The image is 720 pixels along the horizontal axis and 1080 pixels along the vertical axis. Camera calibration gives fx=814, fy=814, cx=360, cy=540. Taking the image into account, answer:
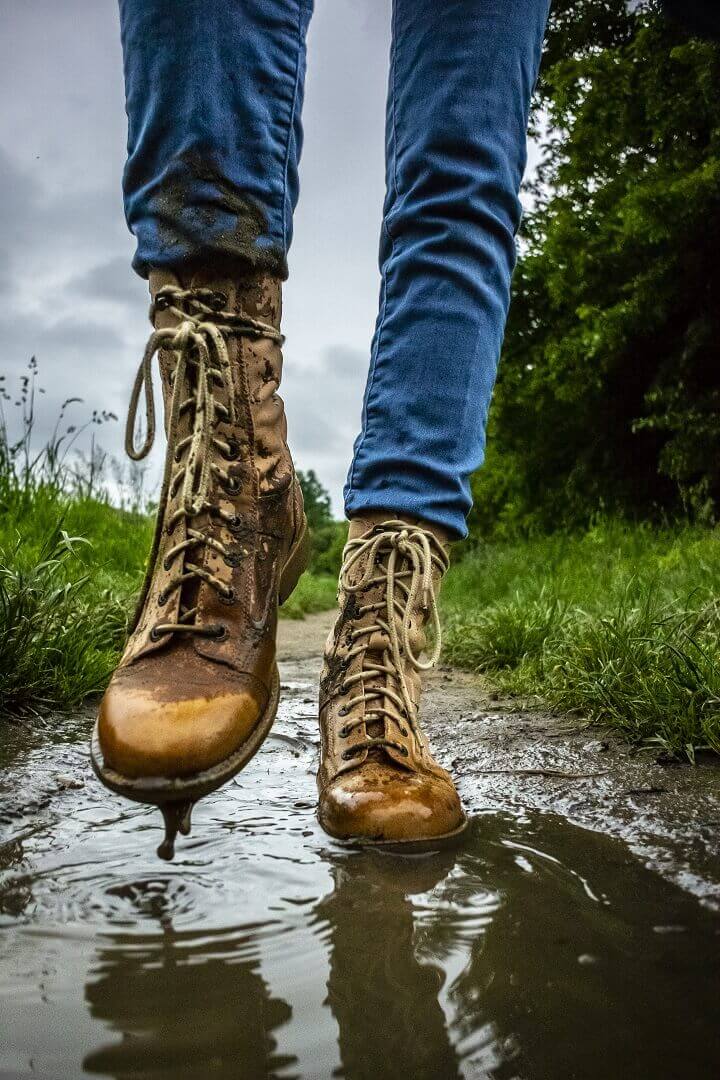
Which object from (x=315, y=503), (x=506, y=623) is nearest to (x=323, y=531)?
(x=315, y=503)

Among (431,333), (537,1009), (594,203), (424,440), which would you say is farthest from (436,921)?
(594,203)

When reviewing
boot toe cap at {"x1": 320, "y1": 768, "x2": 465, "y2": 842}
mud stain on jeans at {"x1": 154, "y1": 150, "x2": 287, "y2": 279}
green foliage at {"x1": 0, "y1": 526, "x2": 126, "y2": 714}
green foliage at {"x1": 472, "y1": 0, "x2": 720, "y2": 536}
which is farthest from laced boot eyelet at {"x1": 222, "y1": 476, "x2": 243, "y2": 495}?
green foliage at {"x1": 472, "y1": 0, "x2": 720, "y2": 536}

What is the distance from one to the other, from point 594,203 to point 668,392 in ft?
8.21

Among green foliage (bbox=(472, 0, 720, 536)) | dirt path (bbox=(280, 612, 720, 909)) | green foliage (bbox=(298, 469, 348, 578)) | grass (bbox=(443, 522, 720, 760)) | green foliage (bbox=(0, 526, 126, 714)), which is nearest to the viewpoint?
dirt path (bbox=(280, 612, 720, 909))

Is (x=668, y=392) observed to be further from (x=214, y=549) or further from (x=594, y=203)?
(x=214, y=549)

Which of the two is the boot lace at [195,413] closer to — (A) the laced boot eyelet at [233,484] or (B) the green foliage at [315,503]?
(A) the laced boot eyelet at [233,484]

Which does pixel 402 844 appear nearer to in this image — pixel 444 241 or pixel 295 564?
pixel 295 564

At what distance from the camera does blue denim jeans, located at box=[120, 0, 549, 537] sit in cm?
124

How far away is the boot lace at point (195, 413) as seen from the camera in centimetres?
128

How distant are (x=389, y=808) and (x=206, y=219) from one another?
3.04 feet

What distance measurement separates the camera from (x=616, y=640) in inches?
89.7

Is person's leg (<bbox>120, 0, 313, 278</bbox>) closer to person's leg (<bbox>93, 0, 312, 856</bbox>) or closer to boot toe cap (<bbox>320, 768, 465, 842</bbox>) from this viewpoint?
person's leg (<bbox>93, 0, 312, 856</bbox>)

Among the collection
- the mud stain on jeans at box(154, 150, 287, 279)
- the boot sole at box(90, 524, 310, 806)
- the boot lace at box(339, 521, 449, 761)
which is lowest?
the boot sole at box(90, 524, 310, 806)

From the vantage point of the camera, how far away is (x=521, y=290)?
9.20m
